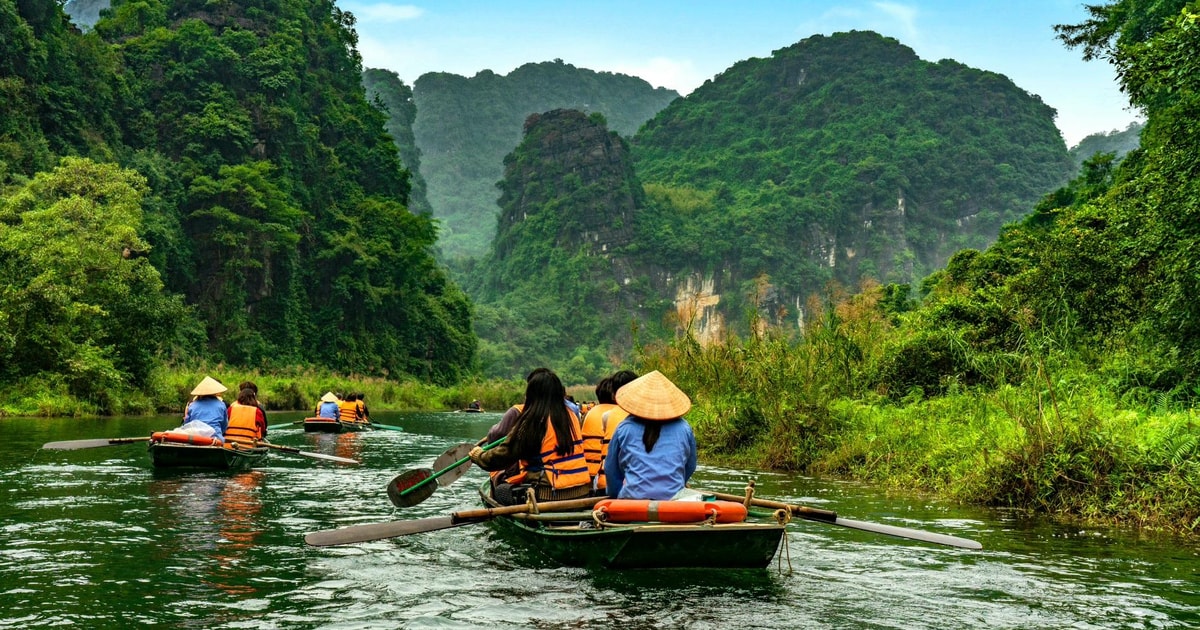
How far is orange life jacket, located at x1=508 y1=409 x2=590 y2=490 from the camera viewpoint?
296 inches

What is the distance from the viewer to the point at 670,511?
609cm

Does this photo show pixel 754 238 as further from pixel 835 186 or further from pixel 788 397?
pixel 788 397

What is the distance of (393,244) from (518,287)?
51.2 m

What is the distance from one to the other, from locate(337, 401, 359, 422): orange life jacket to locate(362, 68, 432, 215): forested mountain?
260 ft

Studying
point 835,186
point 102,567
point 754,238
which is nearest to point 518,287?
point 754,238

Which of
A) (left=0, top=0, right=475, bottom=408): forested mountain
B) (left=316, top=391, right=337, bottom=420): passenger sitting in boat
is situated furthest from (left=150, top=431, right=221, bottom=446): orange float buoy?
(left=0, top=0, right=475, bottom=408): forested mountain

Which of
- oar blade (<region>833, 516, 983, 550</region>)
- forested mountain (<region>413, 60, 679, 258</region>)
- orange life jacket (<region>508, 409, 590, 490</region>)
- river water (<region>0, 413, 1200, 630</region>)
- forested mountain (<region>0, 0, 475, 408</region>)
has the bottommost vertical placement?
river water (<region>0, 413, 1200, 630</region>)

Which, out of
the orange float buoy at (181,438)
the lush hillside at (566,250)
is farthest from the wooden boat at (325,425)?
the lush hillside at (566,250)

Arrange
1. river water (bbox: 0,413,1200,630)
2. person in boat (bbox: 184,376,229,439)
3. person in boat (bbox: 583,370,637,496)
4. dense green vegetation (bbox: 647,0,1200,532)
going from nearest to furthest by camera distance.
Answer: river water (bbox: 0,413,1200,630) → person in boat (bbox: 583,370,637,496) → dense green vegetation (bbox: 647,0,1200,532) → person in boat (bbox: 184,376,229,439)

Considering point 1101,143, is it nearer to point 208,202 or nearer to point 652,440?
point 208,202

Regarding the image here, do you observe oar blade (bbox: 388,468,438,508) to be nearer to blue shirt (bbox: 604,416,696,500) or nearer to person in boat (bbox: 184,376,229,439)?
blue shirt (bbox: 604,416,696,500)

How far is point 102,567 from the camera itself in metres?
6.67

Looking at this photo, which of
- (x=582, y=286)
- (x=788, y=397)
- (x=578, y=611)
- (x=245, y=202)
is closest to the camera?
(x=578, y=611)

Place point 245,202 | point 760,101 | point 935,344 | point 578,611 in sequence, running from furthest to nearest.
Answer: point 760,101, point 245,202, point 935,344, point 578,611
